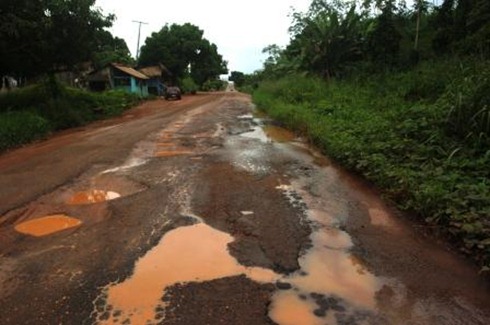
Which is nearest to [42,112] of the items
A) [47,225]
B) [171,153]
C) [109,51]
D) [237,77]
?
[171,153]

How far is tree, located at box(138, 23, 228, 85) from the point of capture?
52719mm

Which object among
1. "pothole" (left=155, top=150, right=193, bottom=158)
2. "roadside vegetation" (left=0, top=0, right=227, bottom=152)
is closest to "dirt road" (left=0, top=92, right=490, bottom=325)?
"pothole" (left=155, top=150, right=193, bottom=158)

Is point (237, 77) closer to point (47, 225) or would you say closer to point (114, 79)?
point (114, 79)

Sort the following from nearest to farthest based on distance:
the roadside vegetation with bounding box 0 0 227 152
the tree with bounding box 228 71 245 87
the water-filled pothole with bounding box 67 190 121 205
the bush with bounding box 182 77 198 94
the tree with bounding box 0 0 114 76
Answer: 1. the water-filled pothole with bounding box 67 190 121 205
2. the roadside vegetation with bounding box 0 0 227 152
3. the tree with bounding box 0 0 114 76
4. the bush with bounding box 182 77 198 94
5. the tree with bounding box 228 71 245 87

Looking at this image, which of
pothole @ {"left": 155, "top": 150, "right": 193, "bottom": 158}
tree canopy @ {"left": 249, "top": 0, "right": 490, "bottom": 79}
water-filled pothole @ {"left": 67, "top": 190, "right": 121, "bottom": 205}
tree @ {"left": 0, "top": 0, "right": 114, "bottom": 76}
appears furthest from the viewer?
tree canopy @ {"left": 249, "top": 0, "right": 490, "bottom": 79}

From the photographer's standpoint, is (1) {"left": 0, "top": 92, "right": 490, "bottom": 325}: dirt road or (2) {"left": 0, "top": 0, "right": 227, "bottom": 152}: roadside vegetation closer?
(1) {"left": 0, "top": 92, "right": 490, "bottom": 325}: dirt road

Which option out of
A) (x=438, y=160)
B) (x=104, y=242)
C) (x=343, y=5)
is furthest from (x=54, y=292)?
(x=343, y=5)

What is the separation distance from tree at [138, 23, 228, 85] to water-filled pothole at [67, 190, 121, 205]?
47.8 metres

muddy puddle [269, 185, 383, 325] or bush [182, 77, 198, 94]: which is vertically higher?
muddy puddle [269, 185, 383, 325]

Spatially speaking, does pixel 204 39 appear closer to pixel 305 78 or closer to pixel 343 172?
pixel 305 78

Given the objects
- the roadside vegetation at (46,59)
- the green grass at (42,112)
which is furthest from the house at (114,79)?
the green grass at (42,112)

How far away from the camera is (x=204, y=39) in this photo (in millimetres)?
57750

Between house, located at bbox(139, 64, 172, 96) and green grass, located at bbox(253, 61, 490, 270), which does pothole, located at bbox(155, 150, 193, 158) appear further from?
house, located at bbox(139, 64, 172, 96)

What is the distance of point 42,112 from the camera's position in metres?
16.4
